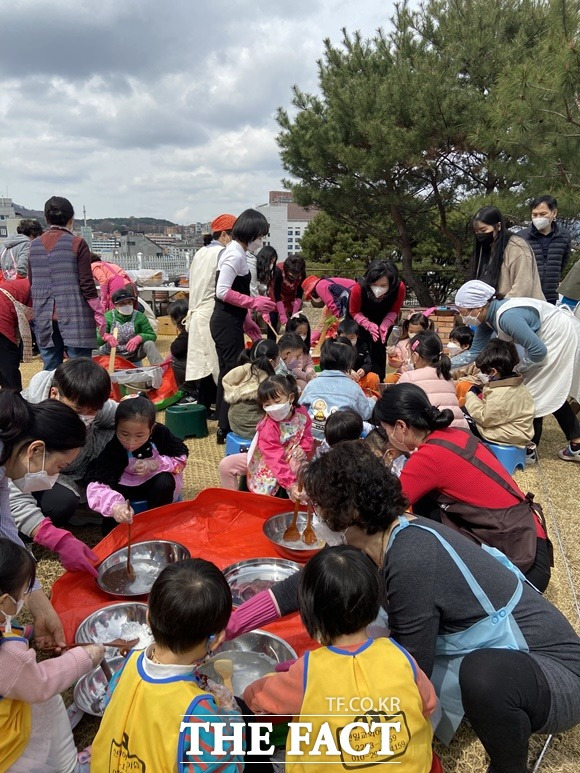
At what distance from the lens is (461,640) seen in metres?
1.47

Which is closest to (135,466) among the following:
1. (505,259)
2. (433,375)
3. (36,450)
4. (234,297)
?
(36,450)

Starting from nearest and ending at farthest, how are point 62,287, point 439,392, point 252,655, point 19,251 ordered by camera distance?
point 252,655
point 439,392
point 62,287
point 19,251

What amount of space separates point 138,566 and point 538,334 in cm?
292

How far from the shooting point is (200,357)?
4570mm

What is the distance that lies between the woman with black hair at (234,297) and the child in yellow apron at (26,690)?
2.72 meters

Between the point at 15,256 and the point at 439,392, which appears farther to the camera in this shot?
the point at 15,256

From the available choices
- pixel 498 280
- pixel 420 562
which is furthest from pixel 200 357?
pixel 420 562

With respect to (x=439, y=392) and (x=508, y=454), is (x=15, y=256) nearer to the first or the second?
(x=439, y=392)

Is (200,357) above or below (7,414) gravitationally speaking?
below

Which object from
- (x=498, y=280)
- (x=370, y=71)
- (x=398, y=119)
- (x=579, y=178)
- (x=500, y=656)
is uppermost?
(x=370, y=71)

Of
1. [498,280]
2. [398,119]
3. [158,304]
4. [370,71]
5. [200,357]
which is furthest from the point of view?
[158,304]

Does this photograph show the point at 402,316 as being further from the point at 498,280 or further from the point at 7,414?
the point at 7,414

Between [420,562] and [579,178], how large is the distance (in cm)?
454

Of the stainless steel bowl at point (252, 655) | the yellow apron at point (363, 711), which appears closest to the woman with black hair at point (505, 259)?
the stainless steel bowl at point (252, 655)
